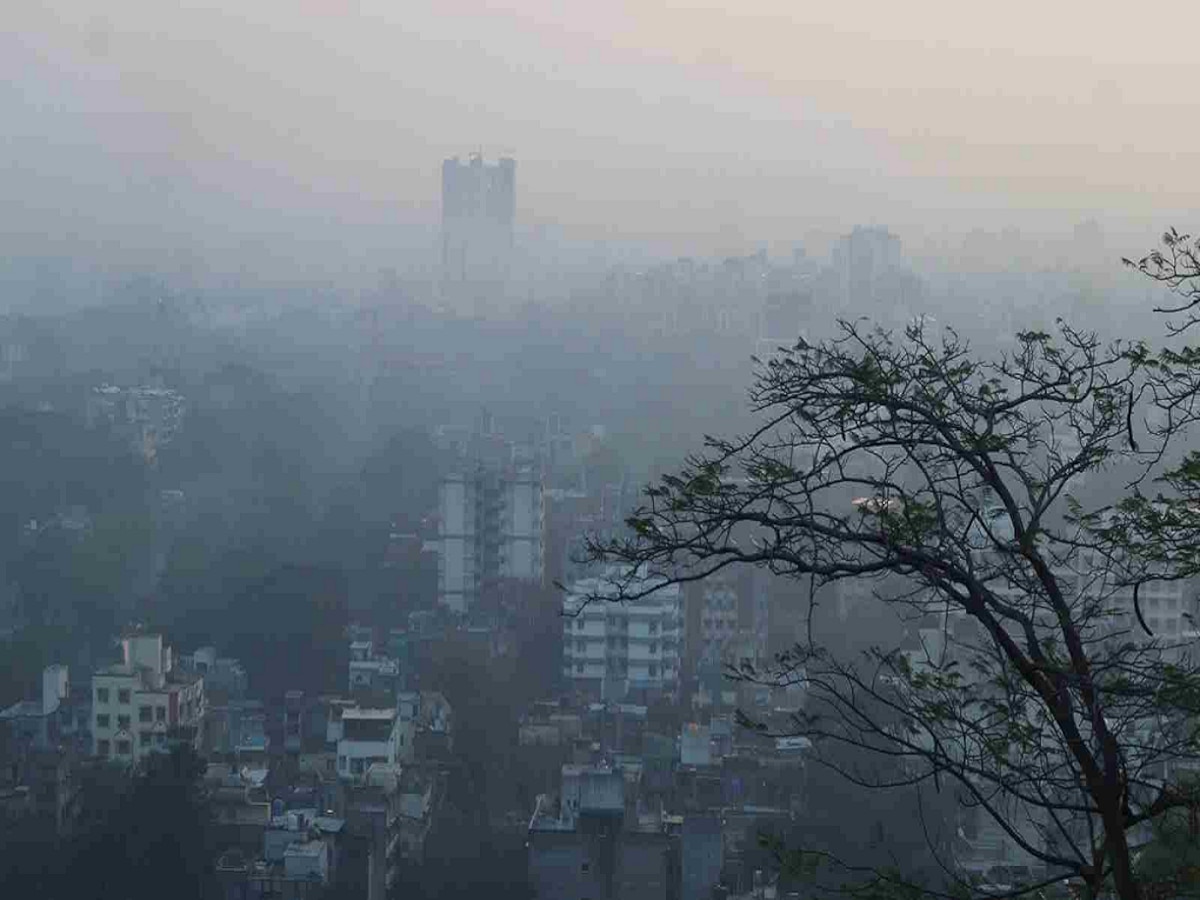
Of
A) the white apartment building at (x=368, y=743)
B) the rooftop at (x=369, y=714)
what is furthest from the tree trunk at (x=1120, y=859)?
the rooftop at (x=369, y=714)

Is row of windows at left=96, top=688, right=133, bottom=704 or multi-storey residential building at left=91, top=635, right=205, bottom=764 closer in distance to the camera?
multi-storey residential building at left=91, top=635, right=205, bottom=764

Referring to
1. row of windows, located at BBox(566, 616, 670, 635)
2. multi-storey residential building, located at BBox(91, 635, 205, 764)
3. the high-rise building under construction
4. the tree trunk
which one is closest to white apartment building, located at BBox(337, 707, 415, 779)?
multi-storey residential building, located at BBox(91, 635, 205, 764)

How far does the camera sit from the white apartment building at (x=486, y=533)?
10.5 metres

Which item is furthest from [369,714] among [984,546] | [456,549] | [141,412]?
[141,412]

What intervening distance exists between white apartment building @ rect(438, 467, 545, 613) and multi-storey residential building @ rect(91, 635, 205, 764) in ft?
9.67

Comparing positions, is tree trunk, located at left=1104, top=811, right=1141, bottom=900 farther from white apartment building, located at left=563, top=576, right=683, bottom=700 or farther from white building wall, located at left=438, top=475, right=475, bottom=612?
white building wall, located at left=438, top=475, right=475, bottom=612

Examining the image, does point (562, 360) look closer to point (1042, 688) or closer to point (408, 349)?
point (408, 349)

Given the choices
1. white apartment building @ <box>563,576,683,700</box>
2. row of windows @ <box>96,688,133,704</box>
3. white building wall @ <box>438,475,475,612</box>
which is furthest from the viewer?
white building wall @ <box>438,475,475,612</box>

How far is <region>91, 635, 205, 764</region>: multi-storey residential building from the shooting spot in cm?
734

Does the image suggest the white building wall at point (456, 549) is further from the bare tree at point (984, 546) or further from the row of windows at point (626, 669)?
the bare tree at point (984, 546)

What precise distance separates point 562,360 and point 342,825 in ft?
39.3

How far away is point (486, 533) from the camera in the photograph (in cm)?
1054

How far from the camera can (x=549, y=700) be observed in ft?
27.1

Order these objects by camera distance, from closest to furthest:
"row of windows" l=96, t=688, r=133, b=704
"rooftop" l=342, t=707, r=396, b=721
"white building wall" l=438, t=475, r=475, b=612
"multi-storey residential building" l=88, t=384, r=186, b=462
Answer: "rooftop" l=342, t=707, r=396, b=721, "row of windows" l=96, t=688, r=133, b=704, "white building wall" l=438, t=475, r=475, b=612, "multi-storey residential building" l=88, t=384, r=186, b=462
